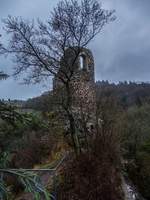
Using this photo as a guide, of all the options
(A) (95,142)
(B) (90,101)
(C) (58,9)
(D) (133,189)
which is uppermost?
(C) (58,9)

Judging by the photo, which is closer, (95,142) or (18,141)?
(95,142)

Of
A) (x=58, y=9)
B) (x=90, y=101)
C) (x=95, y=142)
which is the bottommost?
(x=95, y=142)

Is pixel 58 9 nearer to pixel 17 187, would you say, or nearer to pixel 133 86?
pixel 17 187

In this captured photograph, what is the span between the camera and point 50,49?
23.5 m

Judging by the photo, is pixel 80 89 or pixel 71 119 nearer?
pixel 71 119

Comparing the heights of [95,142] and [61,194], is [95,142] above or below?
above

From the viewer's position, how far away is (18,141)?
88.4 ft

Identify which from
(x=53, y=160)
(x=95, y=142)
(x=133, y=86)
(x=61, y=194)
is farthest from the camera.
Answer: (x=133, y=86)

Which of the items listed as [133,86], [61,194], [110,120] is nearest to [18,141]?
[110,120]

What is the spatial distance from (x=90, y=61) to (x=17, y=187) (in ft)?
28.9

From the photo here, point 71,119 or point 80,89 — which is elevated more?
point 80,89

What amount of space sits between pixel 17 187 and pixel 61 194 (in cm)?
214

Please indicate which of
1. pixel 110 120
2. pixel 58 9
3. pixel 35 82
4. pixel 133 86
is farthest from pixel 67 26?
pixel 133 86

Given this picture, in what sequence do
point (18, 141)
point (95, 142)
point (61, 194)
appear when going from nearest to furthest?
point (61, 194) < point (95, 142) < point (18, 141)
